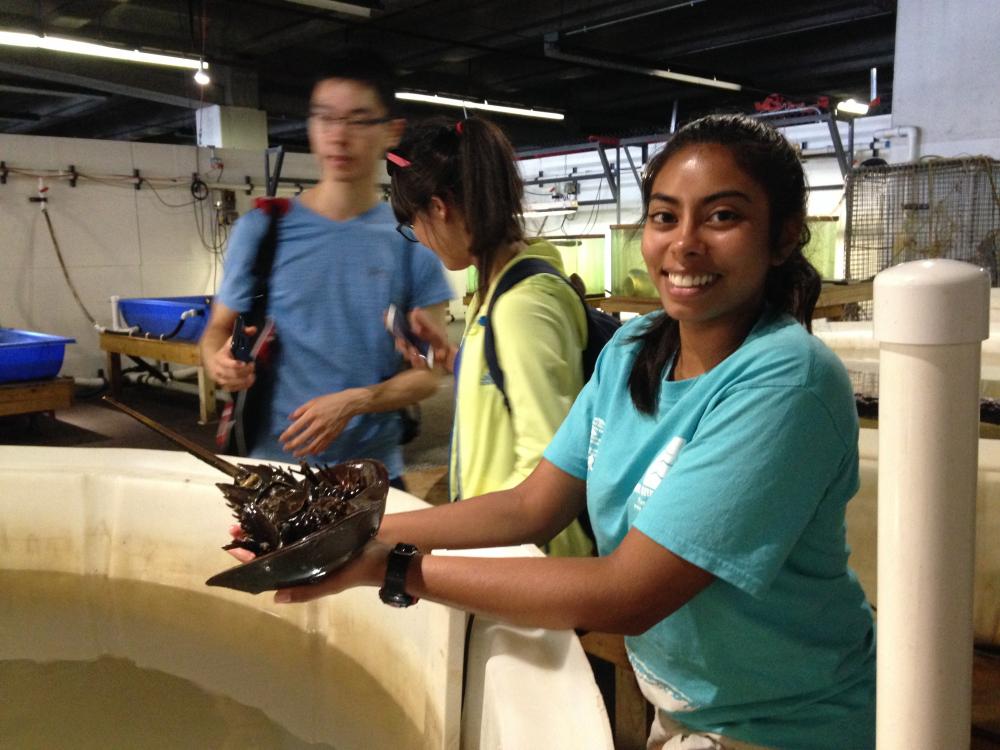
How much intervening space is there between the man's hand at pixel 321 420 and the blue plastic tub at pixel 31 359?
5335 mm

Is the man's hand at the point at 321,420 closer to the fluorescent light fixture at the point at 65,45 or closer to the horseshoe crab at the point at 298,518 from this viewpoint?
the horseshoe crab at the point at 298,518

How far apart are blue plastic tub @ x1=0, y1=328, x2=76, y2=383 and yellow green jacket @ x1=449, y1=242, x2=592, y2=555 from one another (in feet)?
18.8

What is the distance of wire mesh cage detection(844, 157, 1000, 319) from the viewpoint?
5242 millimetres

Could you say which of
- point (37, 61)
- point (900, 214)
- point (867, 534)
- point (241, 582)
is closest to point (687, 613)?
point (241, 582)

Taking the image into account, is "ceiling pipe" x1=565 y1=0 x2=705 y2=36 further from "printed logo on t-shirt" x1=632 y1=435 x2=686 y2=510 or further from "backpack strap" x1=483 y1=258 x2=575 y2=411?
"printed logo on t-shirt" x1=632 y1=435 x2=686 y2=510

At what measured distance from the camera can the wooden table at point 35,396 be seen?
6.15 metres

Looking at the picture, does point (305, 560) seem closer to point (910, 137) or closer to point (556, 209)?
point (910, 137)

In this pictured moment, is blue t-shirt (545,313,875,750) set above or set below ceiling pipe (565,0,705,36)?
below

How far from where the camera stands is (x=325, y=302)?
70.7 inches

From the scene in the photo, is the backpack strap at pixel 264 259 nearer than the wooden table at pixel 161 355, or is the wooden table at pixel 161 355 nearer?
the backpack strap at pixel 264 259

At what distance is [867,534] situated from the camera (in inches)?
73.6

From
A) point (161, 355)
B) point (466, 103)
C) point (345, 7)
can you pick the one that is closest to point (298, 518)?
point (161, 355)

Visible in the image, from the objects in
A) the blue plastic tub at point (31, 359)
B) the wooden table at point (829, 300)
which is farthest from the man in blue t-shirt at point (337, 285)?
the blue plastic tub at point (31, 359)

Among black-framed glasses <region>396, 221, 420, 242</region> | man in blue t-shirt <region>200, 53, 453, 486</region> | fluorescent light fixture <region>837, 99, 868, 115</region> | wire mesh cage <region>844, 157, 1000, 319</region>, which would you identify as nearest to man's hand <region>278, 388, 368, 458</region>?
man in blue t-shirt <region>200, 53, 453, 486</region>
